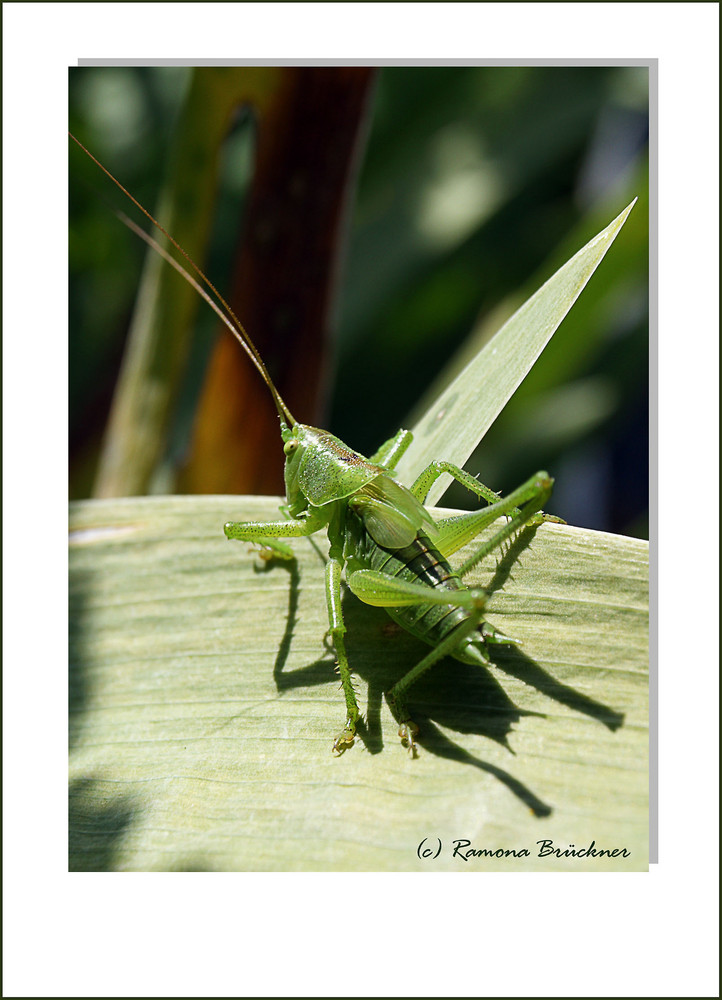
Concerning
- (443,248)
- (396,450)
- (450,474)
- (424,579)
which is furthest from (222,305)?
(443,248)

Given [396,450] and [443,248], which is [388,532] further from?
[443,248]

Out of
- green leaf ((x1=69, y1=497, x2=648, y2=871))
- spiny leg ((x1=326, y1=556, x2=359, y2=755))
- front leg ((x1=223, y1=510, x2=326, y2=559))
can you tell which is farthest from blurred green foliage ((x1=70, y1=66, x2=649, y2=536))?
spiny leg ((x1=326, y1=556, x2=359, y2=755))

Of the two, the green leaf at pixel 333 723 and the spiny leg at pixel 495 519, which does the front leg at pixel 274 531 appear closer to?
the green leaf at pixel 333 723

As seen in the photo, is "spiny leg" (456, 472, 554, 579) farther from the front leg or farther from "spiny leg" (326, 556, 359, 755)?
the front leg

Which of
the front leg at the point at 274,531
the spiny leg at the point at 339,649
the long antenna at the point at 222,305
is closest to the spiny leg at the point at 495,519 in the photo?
the spiny leg at the point at 339,649

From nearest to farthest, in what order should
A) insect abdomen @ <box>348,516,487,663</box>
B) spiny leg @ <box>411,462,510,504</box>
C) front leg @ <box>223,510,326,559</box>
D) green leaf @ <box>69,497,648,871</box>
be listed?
green leaf @ <box>69,497,648,871</box>, insect abdomen @ <box>348,516,487,663</box>, spiny leg @ <box>411,462,510,504</box>, front leg @ <box>223,510,326,559</box>

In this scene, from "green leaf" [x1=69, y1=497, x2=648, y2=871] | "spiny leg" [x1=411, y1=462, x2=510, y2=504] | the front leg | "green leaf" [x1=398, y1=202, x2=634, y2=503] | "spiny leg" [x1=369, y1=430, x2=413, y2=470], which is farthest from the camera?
"spiny leg" [x1=369, y1=430, x2=413, y2=470]

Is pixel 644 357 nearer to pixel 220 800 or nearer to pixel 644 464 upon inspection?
pixel 644 464
